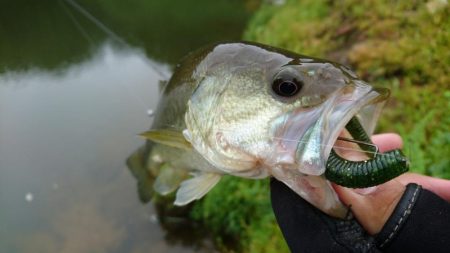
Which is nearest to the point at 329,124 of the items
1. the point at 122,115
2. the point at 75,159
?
the point at 75,159

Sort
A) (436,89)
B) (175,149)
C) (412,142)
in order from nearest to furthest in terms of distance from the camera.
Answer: (175,149) < (412,142) < (436,89)

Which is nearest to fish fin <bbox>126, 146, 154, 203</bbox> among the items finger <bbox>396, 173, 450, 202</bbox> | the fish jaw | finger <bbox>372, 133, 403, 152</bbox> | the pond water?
the pond water

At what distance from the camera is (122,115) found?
18.2 ft

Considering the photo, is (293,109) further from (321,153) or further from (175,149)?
(175,149)

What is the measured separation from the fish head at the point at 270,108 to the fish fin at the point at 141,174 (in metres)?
1.81

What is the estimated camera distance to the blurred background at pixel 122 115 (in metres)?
3.89

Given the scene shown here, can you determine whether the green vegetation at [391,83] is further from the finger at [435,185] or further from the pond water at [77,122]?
the finger at [435,185]

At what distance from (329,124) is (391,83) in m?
2.92

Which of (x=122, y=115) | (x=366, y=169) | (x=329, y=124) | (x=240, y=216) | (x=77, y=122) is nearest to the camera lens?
(x=366, y=169)

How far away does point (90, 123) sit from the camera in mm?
5422

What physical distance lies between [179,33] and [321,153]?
7.46 metres

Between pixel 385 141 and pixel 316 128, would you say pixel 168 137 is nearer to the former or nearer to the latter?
pixel 316 128

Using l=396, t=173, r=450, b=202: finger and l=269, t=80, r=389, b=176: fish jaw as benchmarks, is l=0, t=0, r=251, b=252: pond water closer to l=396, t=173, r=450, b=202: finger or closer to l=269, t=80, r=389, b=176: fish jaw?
l=396, t=173, r=450, b=202: finger

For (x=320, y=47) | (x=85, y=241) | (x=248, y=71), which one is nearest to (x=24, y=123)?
(x=85, y=241)
